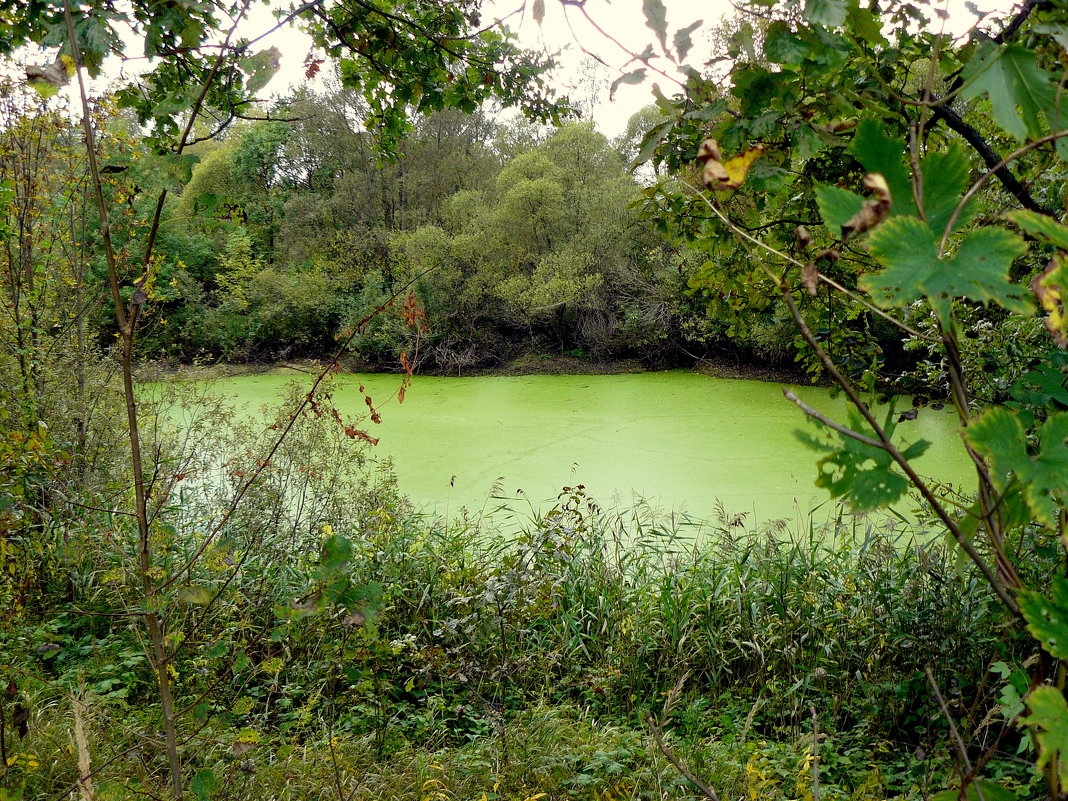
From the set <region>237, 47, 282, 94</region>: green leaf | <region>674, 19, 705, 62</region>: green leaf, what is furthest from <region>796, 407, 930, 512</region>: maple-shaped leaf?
<region>237, 47, 282, 94</region>: green leaf

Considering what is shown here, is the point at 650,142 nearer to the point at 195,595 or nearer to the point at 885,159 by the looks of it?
the point at 885,159

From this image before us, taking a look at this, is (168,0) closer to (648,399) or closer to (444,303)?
(648,399)

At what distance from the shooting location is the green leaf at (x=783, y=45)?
56 centimetres

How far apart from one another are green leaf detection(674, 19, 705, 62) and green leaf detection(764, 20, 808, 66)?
66 mm

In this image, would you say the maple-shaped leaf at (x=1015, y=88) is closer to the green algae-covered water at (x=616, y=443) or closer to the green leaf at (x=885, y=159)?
the green leaf at (x=885, y=159)

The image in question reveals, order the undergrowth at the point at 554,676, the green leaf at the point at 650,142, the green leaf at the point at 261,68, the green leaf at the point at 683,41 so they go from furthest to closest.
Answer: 1. the undergrowth at the point at 554,676
2. the green leaf at the point at 650,142
3. the green leaf at the point at 261,68
4. the green leaf at the point at 683,41

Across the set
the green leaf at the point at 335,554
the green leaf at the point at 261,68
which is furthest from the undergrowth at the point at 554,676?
the green leaf at the point at 261,68

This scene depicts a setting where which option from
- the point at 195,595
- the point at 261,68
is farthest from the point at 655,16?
the point at 195,595

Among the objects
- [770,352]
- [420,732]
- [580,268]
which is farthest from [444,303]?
[420,732]

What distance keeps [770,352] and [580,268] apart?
2399 mm

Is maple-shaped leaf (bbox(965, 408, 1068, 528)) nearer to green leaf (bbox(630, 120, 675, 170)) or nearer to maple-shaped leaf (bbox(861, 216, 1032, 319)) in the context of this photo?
maple-shaped leaf (bbox(861, 216, 1032, 319))

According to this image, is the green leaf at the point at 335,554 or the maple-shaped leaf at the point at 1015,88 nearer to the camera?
the maple-shaped leaf at the point at 1015,88

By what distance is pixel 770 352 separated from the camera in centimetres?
721

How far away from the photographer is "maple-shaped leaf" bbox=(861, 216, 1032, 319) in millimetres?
206
